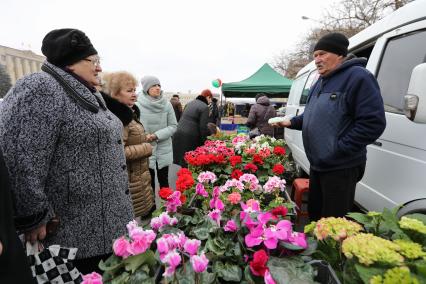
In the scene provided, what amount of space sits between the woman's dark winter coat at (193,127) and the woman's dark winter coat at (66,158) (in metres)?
2.72

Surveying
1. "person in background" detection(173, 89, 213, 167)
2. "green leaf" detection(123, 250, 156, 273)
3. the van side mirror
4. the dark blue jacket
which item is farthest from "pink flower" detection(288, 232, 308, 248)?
"person in background" detection(173, 89, 213, 167)

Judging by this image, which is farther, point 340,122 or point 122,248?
point 340,122

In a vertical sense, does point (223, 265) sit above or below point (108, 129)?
below

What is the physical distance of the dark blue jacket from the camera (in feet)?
6.09

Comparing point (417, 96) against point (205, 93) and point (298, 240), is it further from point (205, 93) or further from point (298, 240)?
point (205, 93)

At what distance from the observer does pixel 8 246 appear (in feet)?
3.51

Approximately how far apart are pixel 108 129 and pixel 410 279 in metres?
1.33

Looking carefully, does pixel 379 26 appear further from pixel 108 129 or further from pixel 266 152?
pixel 108 129

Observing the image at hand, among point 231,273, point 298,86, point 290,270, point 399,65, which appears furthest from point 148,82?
point 298,86

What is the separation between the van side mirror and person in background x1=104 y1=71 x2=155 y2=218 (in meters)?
1.68

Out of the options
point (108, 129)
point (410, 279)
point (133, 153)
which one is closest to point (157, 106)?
point (133, 153)

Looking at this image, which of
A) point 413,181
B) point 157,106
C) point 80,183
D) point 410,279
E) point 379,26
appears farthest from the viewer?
point 157,106

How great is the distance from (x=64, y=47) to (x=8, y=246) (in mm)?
892

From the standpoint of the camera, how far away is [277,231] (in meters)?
1.05
